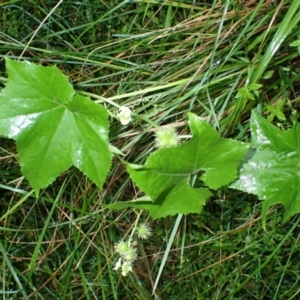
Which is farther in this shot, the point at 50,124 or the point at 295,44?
the point at 295,44

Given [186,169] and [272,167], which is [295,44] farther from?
[186,169]

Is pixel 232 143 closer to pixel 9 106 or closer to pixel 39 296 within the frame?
pixel 9 106

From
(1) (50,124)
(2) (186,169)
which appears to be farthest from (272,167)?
(1) (50,124)

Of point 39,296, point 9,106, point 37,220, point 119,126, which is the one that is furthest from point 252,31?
point 39,296

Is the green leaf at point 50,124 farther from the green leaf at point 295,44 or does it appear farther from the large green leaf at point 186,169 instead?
the green leaf at point 295,44

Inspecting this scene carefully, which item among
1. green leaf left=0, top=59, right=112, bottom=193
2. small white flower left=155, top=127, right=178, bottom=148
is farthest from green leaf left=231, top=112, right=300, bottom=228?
green leaf left=0, top=59, right=112, bottom=193

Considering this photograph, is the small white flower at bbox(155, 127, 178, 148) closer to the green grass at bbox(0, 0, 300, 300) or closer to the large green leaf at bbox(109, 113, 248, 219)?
the large green leaf at bbox(109, 113, 248, 219)

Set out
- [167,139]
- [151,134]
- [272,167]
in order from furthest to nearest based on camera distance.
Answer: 1. [151,134]
2. [272,167]
3. [167,139]
